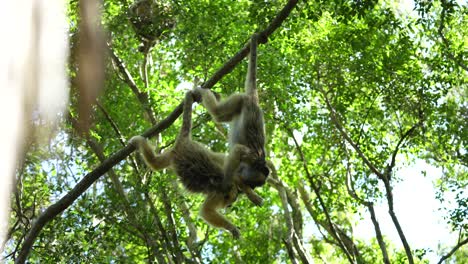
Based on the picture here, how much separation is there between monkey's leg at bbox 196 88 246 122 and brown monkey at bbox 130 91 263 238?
47 centimetres

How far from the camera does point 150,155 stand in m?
8.67

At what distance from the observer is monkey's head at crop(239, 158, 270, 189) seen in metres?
8.15

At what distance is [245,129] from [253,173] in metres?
1.06

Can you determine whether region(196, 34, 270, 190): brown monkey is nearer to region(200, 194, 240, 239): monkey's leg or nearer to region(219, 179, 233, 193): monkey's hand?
region(219, 179, 233, 193): monkey's hand

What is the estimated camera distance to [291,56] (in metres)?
16.5

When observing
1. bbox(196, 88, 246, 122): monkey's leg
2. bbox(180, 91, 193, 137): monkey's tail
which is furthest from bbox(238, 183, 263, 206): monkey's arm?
bbox(196, 88, 246, 122): monkey's leg

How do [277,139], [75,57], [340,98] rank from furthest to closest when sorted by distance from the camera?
[277,139] < [340,98] < [75,57]

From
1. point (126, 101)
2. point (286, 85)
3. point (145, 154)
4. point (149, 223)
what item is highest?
point (126, 101)

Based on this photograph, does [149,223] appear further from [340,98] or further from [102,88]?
[340,98]

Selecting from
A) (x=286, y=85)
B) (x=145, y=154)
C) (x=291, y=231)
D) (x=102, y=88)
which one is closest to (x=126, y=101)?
(x=102, y=88)

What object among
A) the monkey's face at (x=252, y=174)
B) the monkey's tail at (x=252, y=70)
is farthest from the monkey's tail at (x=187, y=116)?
the monkey's tail at (x=252, y=70)

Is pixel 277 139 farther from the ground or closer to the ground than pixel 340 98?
farther from the ground

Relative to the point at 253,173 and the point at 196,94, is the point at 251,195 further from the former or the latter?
the point at 196,94

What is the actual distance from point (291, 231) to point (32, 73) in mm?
8673
